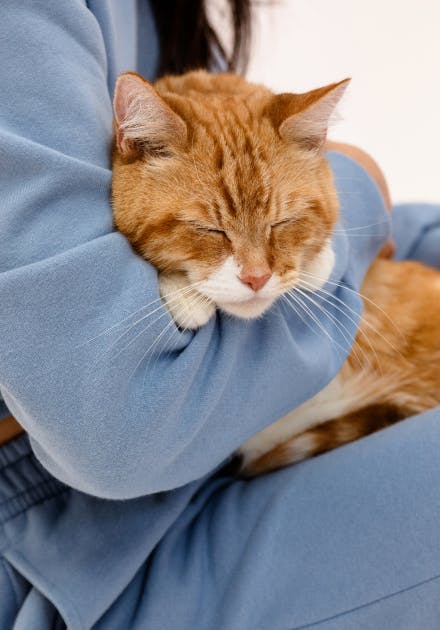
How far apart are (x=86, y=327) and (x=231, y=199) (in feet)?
1.08

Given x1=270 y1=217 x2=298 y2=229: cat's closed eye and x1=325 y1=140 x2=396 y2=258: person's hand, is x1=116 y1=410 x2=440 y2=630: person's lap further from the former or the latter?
x1=325 y1=140 x2=396 y2=258: person's hand

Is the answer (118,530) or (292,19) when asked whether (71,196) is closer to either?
(118,530)

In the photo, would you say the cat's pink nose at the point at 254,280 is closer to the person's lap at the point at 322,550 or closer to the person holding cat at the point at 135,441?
the person holding cat at the point at 135,441

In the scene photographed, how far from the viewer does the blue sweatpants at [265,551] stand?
925mm

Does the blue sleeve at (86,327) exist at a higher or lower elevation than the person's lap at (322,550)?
higher

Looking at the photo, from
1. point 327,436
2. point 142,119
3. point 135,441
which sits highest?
point 142,119

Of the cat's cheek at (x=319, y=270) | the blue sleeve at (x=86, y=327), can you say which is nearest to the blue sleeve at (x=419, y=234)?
the cat's cheek at (x=319, y=270)

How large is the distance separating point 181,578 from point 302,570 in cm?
19

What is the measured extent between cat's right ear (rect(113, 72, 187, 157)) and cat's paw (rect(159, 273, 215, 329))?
219mm

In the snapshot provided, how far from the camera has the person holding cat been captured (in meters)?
0.80

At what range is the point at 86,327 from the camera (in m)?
0.81

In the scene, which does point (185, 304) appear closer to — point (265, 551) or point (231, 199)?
point (231, 199)

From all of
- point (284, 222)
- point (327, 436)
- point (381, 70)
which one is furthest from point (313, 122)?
point (381, 70)

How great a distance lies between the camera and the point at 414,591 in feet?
2.99
